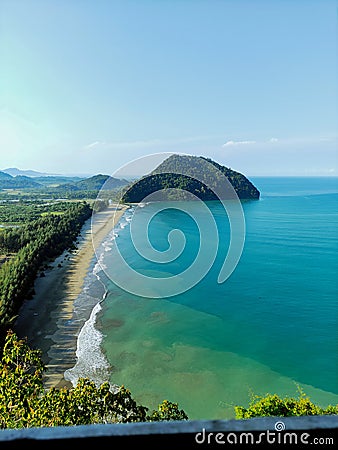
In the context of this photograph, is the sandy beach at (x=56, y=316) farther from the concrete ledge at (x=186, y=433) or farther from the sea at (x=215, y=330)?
the concrete ledge at (x=186, y=433)

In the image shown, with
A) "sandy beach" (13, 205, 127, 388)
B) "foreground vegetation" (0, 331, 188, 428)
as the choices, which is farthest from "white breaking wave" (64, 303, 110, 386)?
"foreground vegetation" (0, 331, 188, 428)

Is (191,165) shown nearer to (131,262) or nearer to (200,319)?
(131,262)

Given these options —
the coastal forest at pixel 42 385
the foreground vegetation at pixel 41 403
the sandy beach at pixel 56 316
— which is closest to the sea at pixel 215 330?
the sandy beach at pixel 56 316

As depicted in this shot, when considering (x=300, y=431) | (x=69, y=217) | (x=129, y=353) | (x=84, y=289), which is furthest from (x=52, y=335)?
(x=69, y=217)

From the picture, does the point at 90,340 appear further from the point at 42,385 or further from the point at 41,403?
the point at 41,403

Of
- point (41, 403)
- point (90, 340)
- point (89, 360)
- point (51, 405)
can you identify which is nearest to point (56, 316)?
point (90, 340)

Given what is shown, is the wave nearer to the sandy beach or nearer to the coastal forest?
the sandy beach
